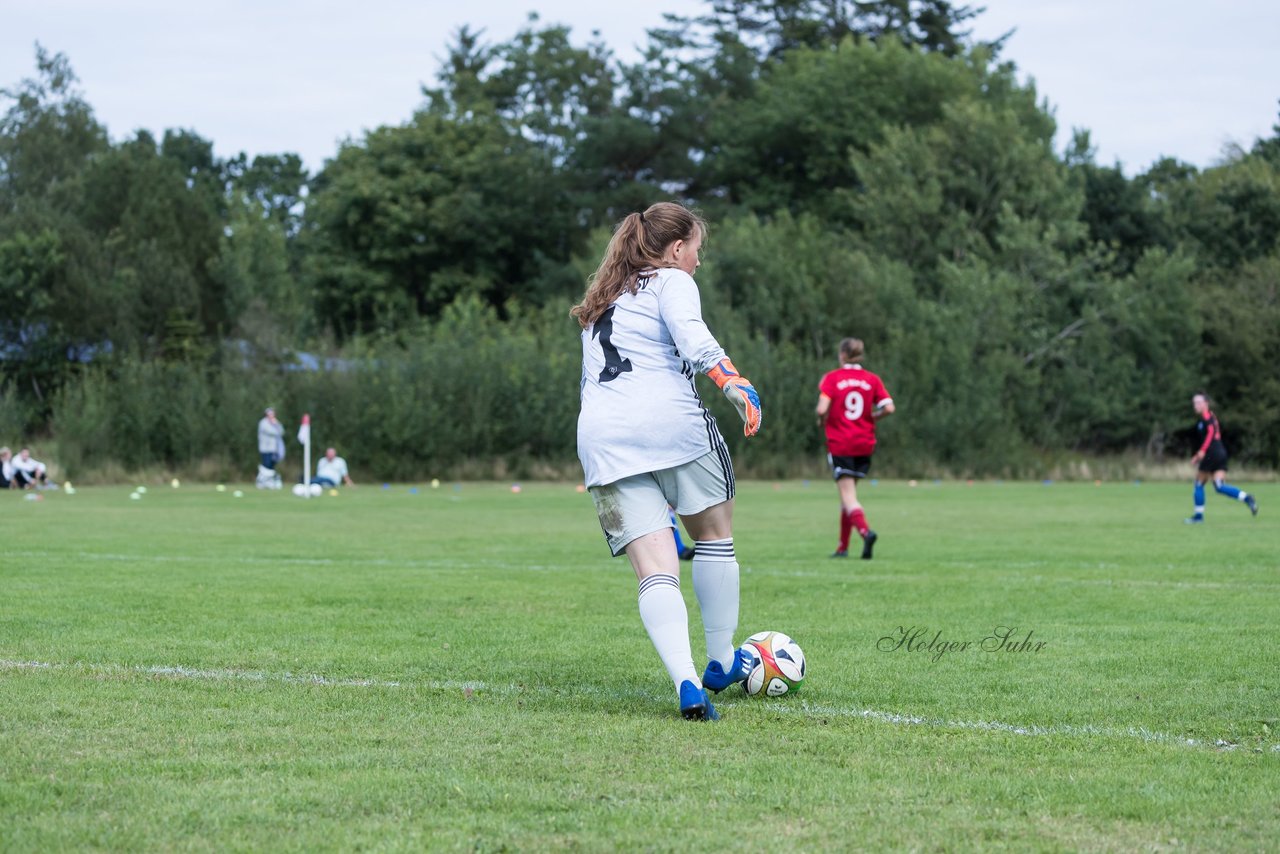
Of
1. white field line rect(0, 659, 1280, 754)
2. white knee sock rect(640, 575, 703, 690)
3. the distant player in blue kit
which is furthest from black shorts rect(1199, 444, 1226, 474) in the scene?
white knee sock rect(640, 575, 703, 690)

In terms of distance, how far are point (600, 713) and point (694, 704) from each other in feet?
1.34

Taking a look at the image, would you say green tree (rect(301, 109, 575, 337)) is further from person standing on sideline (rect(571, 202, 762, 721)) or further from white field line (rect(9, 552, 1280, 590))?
person standing on sideline (rect(571, 202, 762, 721))

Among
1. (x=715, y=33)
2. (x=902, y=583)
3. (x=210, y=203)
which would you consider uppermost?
(x=715, y=33)

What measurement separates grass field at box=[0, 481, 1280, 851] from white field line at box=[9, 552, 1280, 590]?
9 centimetres

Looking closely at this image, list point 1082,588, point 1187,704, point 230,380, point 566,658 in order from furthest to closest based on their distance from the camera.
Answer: point 230,380
point 1082,588
point 566,658
point 1187,704

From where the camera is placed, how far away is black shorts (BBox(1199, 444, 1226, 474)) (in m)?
21.0

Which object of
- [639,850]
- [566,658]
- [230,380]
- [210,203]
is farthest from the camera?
[210,203]

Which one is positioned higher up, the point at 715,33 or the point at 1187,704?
the point at 715,33

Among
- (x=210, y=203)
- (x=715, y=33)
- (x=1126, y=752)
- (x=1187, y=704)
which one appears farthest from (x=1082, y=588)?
(x=715, y=33)

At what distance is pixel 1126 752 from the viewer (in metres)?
4.97

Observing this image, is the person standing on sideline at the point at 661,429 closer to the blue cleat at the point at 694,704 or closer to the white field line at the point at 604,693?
the blue cleat at the point at 694,704

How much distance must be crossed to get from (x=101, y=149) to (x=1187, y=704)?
63.7 meters

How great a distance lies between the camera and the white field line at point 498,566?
11.1m

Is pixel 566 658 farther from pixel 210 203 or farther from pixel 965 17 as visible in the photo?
pixel 965 17
